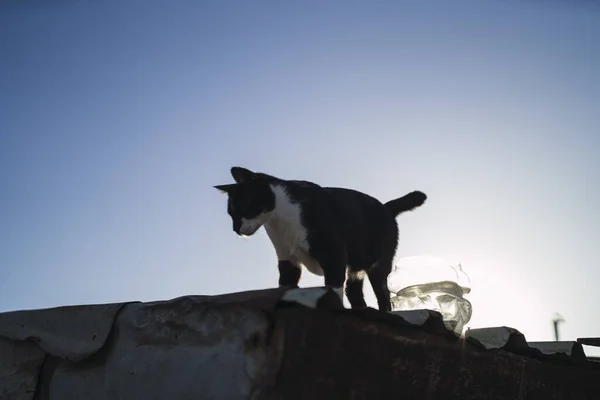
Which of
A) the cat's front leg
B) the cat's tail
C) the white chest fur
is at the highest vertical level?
the cat's tail

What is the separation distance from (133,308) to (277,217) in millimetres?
1357

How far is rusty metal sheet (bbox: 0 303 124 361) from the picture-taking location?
2.26m

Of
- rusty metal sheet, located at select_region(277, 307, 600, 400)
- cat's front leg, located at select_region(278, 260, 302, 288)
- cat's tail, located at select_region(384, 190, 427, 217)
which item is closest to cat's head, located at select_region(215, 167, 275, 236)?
cat's front leg, located at select_region(278, 260, 302, 288)

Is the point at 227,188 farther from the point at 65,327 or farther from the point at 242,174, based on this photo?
the point at 65,327

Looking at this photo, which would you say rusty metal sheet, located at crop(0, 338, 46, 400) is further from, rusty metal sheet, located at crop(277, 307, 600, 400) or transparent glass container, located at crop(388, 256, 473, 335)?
transparent glass container, located at crop(388, 256, 473, 335)

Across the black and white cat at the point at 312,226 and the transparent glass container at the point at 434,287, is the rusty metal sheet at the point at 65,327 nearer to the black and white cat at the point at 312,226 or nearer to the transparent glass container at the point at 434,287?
the black and white cat at the point at 312,226

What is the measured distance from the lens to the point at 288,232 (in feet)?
11.3

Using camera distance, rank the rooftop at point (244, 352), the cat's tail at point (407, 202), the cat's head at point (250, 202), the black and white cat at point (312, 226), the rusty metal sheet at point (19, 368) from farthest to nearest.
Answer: the cat's tail at point (407, 202)
the cat's head at point (250, 202)
the black and white cat at point (312, 226)
the rusty metal sheet at point (19, 368)
the rooftop at point (244, 352)

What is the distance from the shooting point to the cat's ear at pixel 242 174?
11.6 ft

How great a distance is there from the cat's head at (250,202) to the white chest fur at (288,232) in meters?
0.05

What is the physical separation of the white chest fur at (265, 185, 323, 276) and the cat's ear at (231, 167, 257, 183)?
14 centimetres

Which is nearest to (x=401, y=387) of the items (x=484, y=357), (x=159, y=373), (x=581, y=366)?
(x=484, y=357)

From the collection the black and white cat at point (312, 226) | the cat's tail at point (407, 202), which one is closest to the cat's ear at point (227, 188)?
the black and white cat at point (312, 226)

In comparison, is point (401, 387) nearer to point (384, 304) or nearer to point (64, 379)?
point (64, 379)
